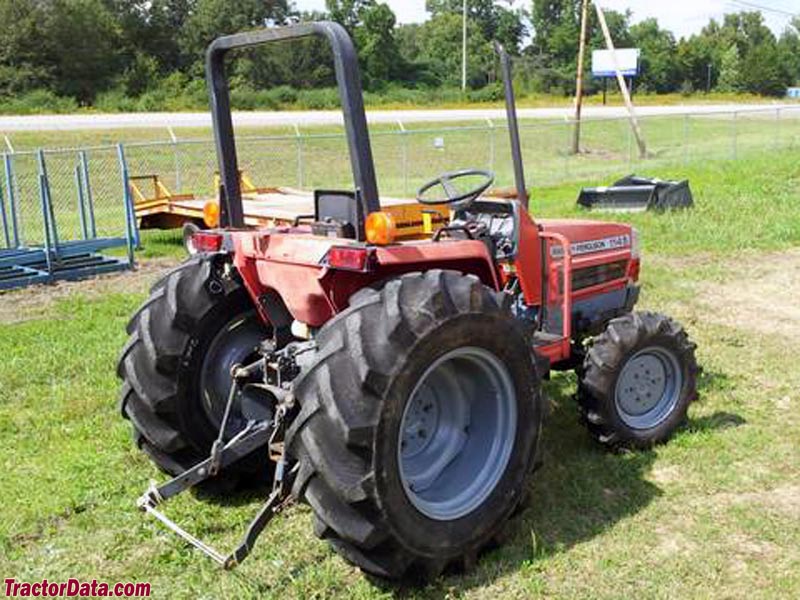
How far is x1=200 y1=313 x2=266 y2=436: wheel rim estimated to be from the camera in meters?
4.39

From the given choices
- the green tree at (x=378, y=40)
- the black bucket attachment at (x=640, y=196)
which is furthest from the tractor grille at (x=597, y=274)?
the green tree at (x=378, y=40)

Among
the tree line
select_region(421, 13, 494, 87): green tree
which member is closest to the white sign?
the tree line

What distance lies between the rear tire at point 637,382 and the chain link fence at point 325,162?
31.4 feet

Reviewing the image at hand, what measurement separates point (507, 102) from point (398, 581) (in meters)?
2.66

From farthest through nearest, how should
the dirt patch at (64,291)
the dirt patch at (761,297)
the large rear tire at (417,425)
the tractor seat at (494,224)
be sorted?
the dirt patch at (64,291), the dirt patch at (761,297), the tractor seat at (494,224), the large rear tire at (417,425)

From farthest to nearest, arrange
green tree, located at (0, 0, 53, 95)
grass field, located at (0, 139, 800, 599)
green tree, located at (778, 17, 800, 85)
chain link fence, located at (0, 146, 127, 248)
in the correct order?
green tree, located at (778, 17, 800, 85)
green tree, located at (0, 0, 53, 95)
chain link fence, located at (0, 146, 127, 248)
grass field, located at (0, 139, 800, 599)

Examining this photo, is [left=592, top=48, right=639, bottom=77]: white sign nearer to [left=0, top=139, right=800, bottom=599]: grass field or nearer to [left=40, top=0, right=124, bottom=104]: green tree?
[left=40, top=0, right=124, bottom=104]: green tree

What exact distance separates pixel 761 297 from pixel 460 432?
20.1 ft

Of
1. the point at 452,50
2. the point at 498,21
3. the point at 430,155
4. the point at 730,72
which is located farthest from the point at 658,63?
the point at 430,155

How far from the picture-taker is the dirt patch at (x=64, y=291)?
9.12m

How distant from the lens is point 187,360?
4.25 metres

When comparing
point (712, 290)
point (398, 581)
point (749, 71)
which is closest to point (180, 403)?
point (398, 581)

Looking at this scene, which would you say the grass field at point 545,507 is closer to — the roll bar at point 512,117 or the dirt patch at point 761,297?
the dirt patch at point 761,297

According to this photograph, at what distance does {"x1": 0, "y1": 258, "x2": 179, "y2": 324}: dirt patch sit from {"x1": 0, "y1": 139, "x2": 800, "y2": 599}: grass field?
1.54 m
